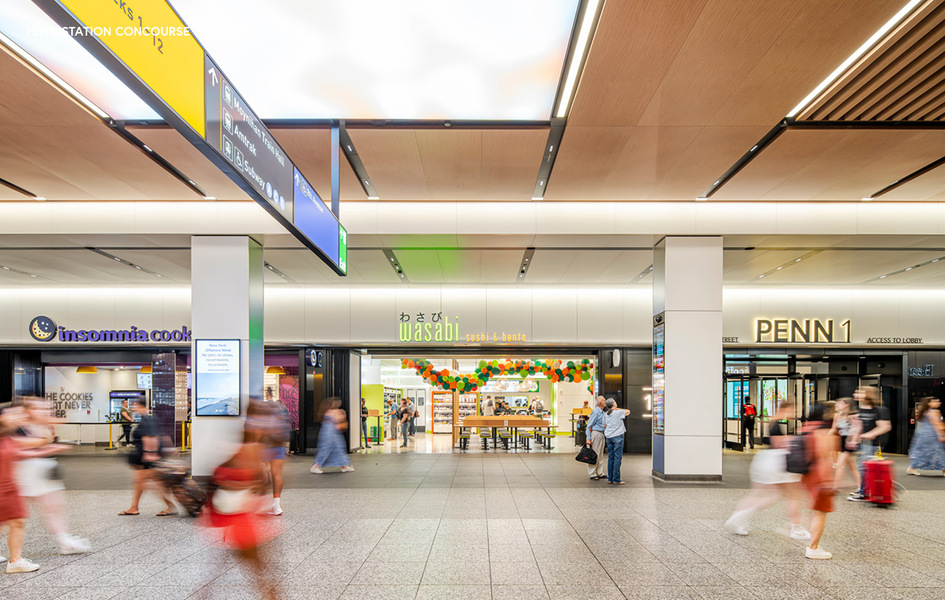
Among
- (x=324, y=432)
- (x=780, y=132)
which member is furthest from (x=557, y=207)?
(x=324, y=432)

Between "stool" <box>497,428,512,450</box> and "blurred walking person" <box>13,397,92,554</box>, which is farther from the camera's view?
"stool" <box>497,428,512,450</box>

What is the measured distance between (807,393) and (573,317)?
22.9ft

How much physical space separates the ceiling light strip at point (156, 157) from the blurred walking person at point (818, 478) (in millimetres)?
7968

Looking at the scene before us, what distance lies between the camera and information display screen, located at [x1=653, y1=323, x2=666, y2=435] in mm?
10078

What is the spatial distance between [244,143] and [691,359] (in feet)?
26.6

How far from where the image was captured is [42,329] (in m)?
15.4

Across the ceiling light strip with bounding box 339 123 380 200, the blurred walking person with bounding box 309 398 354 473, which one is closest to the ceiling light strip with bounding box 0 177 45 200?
the ceiling light strip with bounding box 339 123 380 200

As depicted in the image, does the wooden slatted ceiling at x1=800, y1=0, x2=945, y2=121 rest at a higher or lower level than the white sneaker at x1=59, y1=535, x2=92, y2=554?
higher

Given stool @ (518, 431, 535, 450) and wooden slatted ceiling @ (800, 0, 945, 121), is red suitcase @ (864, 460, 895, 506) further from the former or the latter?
stool @ (518, 431, 535, 450)

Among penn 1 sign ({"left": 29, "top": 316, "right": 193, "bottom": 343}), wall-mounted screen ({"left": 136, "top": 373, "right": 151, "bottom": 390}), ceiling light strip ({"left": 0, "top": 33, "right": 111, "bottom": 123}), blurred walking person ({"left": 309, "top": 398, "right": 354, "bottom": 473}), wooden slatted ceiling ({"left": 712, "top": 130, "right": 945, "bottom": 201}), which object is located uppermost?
ceiling light strip ({"left": 0, "top": 33, "right": 111, "bottom": 123})

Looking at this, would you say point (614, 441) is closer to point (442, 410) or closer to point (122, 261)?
point (122, 261)

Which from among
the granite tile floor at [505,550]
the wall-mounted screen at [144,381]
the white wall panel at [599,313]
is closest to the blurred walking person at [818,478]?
the granite tile floor at [505,550]

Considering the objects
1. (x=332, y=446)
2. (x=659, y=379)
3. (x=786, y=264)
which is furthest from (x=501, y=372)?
(x=786, y=264)

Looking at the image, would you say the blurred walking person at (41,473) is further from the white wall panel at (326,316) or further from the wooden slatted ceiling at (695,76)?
the white wall panel at (326,316)
